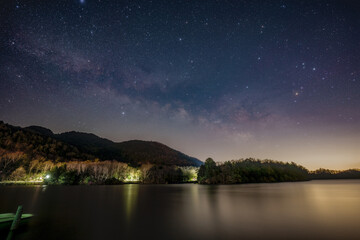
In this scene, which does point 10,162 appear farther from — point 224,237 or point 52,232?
point 224,237

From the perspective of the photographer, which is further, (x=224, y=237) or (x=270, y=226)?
(x=270, y=226)

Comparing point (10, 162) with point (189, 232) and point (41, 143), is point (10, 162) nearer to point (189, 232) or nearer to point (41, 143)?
point (41, 143)

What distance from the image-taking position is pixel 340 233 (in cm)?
1428

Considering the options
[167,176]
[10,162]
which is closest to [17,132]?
[10,162]

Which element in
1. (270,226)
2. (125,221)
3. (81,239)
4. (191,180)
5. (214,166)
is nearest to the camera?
(81,239)

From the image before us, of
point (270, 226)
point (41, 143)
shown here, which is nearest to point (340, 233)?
point (270, 226)

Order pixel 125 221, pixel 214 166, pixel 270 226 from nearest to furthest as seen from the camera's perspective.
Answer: pixel 270 226, pixel 125 221, pixel 214 166

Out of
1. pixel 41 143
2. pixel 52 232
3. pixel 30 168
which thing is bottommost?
pixel 52 232

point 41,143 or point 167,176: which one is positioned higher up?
point 41,143

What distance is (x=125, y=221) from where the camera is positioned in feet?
60.3

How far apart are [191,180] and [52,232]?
17600cm

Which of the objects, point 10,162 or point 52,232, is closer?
point 52,232

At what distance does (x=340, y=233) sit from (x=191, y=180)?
175 metres

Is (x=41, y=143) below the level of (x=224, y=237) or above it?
above
